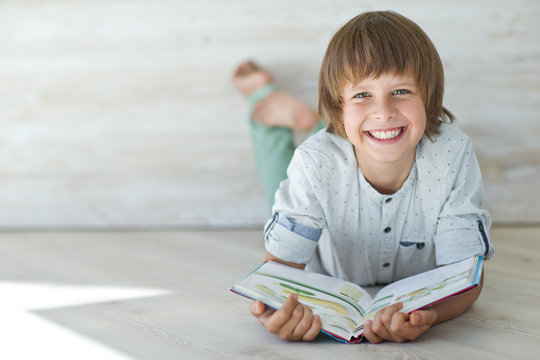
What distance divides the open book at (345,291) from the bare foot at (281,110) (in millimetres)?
647

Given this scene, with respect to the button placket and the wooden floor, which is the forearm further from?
the button placket

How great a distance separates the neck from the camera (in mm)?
1124

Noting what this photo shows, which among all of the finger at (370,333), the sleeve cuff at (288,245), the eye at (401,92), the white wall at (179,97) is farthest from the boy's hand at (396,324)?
the white wall at (179,97)

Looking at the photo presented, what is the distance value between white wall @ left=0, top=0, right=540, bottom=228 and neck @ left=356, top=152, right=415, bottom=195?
683 millimetres

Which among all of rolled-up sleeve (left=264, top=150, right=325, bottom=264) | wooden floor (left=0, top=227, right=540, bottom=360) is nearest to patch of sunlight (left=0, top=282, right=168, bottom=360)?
wooden floor (left=0, top=227, right=540, bottom=360)

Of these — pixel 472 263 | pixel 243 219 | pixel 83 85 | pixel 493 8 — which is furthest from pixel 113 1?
pixel 472 263

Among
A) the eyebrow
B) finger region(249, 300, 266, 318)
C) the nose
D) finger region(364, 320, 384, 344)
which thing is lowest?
finger region(364, 320, 384, 344)

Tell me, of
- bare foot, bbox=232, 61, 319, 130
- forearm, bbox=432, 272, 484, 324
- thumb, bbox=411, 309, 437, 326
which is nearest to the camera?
thumb, bbox=411, 309, 437, 326

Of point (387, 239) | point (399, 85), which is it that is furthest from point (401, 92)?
point (387, 239)

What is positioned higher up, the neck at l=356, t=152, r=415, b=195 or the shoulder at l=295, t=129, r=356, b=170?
the shoulder at l=295, t=129, r=356, b=170

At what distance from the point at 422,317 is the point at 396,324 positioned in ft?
0.12

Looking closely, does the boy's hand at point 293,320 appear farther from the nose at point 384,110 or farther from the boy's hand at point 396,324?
the nose at point 384,110

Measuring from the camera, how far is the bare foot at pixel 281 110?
1.65m

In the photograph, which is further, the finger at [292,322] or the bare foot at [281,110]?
the bare foot at [281,110]
